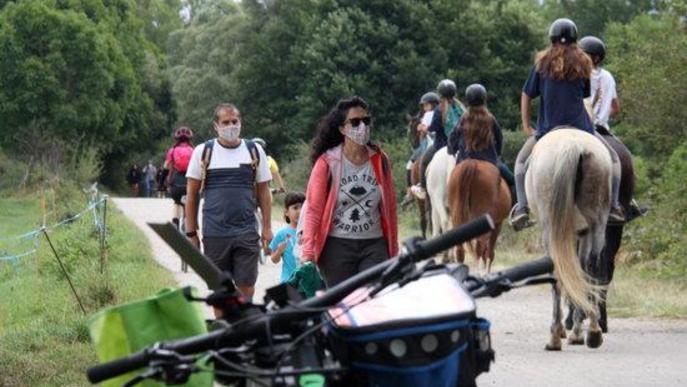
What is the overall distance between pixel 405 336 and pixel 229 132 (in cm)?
792

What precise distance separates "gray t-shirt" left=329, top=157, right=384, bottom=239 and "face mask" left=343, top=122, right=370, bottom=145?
22 cm

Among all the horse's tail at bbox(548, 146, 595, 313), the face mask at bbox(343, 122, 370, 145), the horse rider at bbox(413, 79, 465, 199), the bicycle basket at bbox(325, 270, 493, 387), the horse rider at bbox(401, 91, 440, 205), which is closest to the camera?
the bicycle basket at bbox(325, 270, 493, 387)

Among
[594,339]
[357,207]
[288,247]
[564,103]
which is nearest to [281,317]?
[357,207]

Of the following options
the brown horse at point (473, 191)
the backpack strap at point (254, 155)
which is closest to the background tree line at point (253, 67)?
the brown horse at point (473, 191)

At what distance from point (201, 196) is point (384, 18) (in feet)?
165

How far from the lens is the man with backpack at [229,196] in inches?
502

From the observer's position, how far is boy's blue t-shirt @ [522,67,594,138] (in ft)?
45.5

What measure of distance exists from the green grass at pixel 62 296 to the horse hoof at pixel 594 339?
392 cm

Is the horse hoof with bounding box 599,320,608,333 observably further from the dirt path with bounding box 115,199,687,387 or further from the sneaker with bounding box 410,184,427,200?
the sneaker with bounding box 410,184,427,200

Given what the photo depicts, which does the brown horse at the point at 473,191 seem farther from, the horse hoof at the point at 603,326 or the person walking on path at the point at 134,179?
the person walking on path at the point at 134,179

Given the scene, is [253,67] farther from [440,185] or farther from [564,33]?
[564,33]

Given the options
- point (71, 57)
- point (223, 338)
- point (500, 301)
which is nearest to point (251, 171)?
point (500, 301)

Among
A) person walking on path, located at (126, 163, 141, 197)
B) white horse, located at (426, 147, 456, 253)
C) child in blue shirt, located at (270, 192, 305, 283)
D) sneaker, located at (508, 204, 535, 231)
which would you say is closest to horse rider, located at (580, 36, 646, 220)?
sneaker, located at (508, 204, 535, 231)

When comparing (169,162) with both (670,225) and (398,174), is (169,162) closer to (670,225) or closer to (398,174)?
(670,225)
